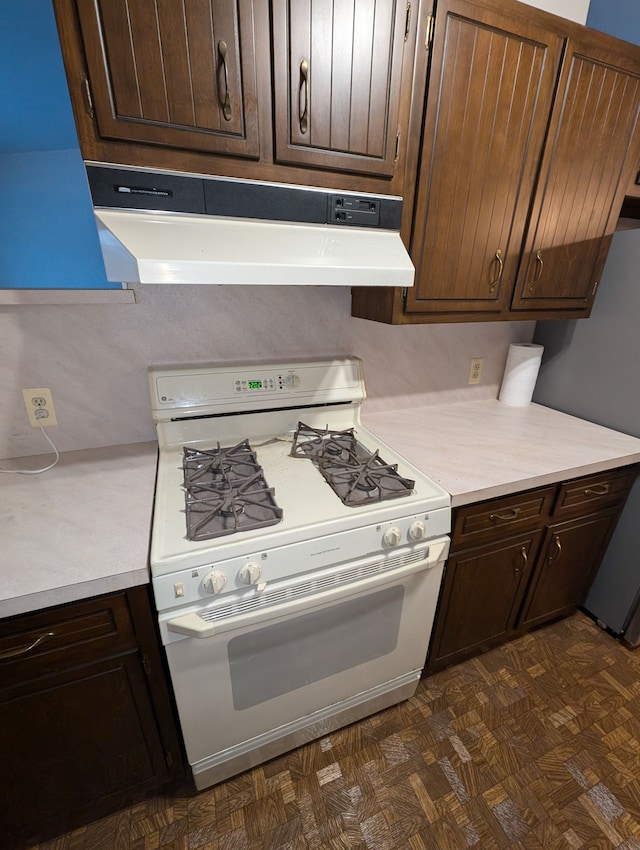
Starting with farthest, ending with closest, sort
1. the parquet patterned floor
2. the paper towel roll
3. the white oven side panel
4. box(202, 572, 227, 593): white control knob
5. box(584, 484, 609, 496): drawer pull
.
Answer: the paper towel roll → box(584, 484, 609, 496): drawer pull → the parquet patterned floor → the white oven side panel → box(202, 572, 227, 593): white control knob

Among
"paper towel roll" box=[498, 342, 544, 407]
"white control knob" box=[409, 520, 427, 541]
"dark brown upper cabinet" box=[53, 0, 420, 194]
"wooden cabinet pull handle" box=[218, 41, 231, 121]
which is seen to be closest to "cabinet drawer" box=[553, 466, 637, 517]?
"paper towel roll" box=[498, 342, 544, 407]

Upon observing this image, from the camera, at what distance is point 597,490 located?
1456mm

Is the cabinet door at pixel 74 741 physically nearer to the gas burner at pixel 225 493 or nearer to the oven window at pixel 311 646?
the oven window at pixel 311 646

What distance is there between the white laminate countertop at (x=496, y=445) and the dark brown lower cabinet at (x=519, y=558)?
8cm

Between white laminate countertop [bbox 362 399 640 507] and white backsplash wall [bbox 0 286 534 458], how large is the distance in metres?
0.30

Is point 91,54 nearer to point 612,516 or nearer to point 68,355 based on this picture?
point 68,355

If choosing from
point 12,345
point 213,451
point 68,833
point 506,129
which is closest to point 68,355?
point 12,345

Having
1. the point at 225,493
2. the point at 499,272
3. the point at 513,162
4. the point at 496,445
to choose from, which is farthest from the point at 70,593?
the point at 513,162

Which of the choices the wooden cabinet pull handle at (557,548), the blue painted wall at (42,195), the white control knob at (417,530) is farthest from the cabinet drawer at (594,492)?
the blue painted wall at (42,195)

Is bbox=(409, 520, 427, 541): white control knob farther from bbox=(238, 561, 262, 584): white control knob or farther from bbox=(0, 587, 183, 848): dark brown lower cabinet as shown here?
bbox=(0, 587, 183, 848): dark brown lower cabinet

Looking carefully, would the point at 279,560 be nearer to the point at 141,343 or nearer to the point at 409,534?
the point at 409,534

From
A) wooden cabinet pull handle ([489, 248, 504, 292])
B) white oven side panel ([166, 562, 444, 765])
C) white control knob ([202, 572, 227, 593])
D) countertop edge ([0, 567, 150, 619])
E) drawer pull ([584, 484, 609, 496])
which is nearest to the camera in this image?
countertop edge ([0, 567, 150, 619])

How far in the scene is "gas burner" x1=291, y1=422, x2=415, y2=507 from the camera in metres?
1.07

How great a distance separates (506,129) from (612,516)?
4.96ft
